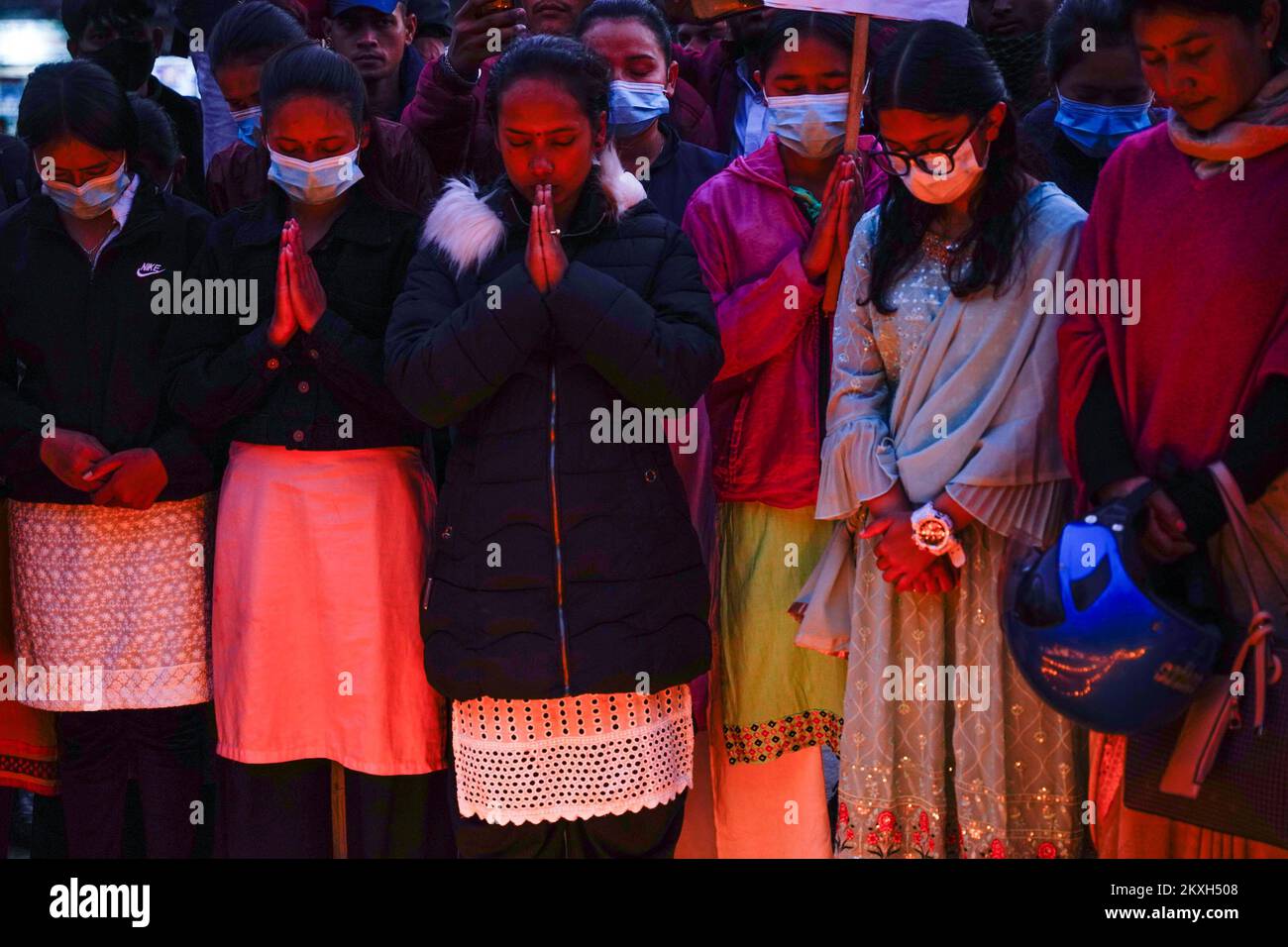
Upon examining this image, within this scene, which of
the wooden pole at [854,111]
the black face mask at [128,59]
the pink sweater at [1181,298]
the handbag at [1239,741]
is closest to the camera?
the handbag at [1239,741]

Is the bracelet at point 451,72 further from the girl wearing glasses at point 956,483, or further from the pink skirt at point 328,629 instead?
the girl wearing glasses at point 956,483

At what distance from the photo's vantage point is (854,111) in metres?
4.29

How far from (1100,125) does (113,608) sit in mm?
3481

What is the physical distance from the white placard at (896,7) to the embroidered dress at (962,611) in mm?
553

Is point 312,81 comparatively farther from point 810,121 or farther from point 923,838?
point 923,838

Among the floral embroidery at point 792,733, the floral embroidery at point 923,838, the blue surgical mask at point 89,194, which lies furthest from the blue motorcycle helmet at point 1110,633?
the blue surgical mask at point 89,194

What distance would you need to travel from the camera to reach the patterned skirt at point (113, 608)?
472cm

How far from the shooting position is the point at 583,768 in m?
4.07

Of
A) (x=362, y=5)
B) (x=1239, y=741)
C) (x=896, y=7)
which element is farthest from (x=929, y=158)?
(x=362, y=5)

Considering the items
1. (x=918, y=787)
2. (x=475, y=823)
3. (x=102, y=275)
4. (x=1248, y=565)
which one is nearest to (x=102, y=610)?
(x=102, y=275)

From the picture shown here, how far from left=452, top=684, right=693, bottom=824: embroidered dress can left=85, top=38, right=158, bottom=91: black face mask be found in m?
3.34

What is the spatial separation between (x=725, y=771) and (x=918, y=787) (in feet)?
2.70

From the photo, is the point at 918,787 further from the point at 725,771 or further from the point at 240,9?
the point at 240,9

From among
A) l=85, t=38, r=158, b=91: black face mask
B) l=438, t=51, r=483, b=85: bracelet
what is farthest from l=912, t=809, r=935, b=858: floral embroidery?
l=85, t=38, r=158, b=91: black face mask
